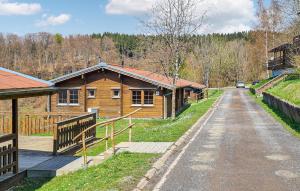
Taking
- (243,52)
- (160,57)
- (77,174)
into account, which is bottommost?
(77,174)

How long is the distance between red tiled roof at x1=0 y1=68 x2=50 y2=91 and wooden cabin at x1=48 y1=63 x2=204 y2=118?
20.4 m

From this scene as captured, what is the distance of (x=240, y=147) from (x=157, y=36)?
18508mm

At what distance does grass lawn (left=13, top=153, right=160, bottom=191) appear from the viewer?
8.55 m

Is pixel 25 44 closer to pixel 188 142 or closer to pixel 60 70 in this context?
pixel 60 70

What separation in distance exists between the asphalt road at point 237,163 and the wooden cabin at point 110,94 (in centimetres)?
1484

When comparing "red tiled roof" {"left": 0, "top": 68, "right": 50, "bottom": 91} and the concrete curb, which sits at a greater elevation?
"red tiled roof" {"left": 0, "top": 68, "right": 50, "bottom": 91}

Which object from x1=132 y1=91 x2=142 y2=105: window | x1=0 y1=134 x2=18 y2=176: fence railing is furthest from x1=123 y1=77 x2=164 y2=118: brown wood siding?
x1=0 y1=134 x2=18 y2=176: fence railing

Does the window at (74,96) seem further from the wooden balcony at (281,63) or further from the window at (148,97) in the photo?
the wooden balcony at (281,63)

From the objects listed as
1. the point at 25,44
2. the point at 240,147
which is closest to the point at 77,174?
the point at 240,147

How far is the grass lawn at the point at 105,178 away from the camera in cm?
855

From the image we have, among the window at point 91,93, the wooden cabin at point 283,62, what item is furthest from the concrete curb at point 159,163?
the wooden cabin at point 283,62

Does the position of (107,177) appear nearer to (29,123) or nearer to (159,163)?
(159,163)

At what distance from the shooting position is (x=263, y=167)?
1057cm

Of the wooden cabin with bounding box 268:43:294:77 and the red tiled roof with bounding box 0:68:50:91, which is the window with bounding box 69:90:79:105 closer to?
the red tiled roof with bounding box 0:68:50:91
